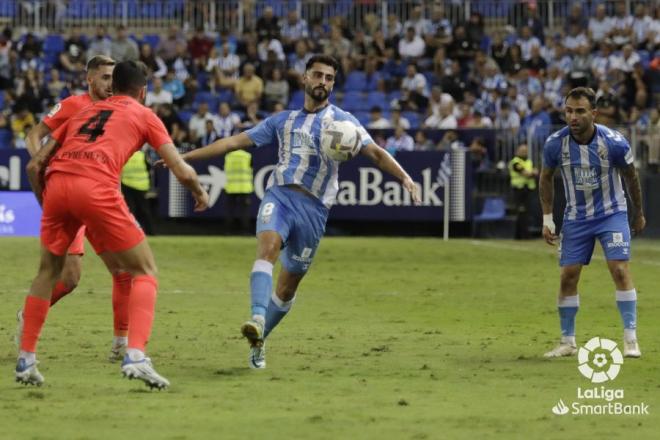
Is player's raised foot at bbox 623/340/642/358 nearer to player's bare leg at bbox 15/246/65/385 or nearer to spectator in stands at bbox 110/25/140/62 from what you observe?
player's bare leg at bbox 15/246/65/385

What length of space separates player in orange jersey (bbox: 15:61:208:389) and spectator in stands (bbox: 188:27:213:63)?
23822mm

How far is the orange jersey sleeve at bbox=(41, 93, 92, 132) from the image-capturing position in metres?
10.3

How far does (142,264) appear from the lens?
9078 millimetres

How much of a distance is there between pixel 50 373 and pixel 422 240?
673 inches

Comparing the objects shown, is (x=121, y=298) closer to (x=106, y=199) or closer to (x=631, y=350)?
(x=106, y=199)

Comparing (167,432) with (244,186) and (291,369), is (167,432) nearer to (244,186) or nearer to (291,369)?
(291,369)

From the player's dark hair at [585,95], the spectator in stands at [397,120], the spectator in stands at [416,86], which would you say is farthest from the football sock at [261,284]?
the spectator in stands at [416,86]

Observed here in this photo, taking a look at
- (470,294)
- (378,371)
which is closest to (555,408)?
(378,371)

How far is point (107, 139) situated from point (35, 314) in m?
1.22

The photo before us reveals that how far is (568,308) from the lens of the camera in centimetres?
1135

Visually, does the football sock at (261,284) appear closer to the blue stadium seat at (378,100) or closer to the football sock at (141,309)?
the football sock at (141,309)

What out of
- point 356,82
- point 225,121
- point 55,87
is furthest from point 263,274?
point 55,87

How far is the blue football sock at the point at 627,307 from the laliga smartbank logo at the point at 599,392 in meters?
0.23

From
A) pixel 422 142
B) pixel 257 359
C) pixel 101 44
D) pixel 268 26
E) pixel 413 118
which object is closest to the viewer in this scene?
pixel 257 359
